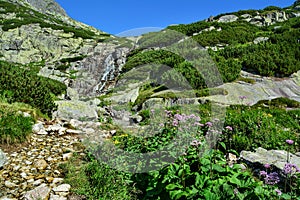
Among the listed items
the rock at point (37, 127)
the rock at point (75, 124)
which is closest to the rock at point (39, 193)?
the rock at point (37, 127)

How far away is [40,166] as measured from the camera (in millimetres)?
4859

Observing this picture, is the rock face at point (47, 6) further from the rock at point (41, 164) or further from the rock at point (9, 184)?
the rock at point (9, 184)

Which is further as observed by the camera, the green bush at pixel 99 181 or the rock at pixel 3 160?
the rock at pixel 3 160

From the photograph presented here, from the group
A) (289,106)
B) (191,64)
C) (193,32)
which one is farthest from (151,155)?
(193,32)

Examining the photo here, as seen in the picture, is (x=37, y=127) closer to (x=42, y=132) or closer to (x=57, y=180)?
(x=42, y=132)

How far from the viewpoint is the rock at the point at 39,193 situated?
3742 millimetres

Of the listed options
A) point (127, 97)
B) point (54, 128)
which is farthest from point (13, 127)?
point (127, 97)

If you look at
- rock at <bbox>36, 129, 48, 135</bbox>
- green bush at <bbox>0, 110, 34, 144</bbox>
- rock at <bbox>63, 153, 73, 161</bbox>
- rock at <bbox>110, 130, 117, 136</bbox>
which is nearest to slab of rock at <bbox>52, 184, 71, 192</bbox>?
rock at <bbox>63, 153, 73, 161</bbox>

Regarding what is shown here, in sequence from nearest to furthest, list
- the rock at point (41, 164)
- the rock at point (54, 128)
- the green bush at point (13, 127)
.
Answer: the rock at point (41, 164) < the green bush at point (13, 127) < the rock at point (54, 128)

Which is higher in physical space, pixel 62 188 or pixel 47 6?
pixel 47 6

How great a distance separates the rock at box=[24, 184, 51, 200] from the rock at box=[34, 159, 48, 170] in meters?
0.86

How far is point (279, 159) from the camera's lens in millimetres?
4824

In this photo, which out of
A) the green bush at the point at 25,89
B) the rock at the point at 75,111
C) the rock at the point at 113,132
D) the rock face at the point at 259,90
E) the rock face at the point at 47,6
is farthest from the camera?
the rock face at the point at 47,6

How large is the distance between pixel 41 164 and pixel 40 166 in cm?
7
